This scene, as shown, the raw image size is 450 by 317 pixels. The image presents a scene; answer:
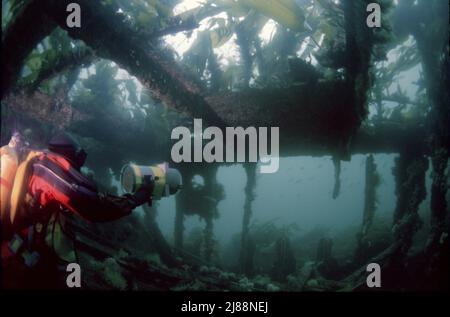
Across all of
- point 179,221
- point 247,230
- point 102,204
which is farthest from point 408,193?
point 102,204

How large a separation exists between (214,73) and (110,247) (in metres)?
3.87

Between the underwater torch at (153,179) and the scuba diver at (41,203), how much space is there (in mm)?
67

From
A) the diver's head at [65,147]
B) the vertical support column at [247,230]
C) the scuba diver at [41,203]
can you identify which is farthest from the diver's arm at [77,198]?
the vertical support column at [247,230]

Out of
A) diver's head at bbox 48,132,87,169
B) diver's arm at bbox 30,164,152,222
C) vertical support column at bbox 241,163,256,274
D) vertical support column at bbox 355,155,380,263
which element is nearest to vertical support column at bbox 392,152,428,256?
vertical support column at bbox 355,155,380,263

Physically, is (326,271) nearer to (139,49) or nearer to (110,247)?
(110,247)

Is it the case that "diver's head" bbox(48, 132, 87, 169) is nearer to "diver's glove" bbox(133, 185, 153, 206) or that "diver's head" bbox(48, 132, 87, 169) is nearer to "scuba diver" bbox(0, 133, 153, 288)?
"scuba diver" bbox(0, 133, 153, 288)

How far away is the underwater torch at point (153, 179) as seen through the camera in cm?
284

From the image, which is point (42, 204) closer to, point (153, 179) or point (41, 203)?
point (41, 203)

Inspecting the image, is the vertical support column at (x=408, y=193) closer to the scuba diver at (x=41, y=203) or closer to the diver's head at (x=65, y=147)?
the scuba diver at (x=41, y=203)

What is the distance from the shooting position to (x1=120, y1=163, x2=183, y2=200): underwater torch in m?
2.84

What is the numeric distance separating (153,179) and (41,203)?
3.25ft

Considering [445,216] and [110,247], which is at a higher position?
[445,216]

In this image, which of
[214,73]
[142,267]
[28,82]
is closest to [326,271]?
[142,267]

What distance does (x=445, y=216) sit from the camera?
20.4 feet
